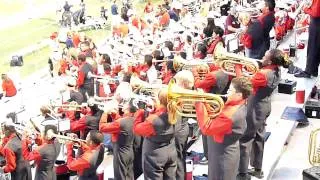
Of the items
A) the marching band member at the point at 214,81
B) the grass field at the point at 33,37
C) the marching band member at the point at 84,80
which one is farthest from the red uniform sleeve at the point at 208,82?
the grass field at the point at 33,37

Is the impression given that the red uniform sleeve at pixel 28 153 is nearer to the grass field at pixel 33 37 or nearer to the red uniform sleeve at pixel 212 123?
the red uniform sleeve at pixel 212 123

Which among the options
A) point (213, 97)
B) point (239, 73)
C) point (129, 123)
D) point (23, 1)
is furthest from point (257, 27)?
point (23, 1)

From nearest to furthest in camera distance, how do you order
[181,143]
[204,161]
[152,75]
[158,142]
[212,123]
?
[212,123], [158,142], [181,143], [204,161], [152,75]

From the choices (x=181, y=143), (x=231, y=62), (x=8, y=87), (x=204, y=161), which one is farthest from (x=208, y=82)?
(x=8, y=87)

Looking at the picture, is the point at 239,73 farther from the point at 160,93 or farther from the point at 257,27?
the point at 257,27

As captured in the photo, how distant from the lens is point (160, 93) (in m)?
6.57

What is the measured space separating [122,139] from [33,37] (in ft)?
52.8

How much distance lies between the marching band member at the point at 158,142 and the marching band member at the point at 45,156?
1102 mm

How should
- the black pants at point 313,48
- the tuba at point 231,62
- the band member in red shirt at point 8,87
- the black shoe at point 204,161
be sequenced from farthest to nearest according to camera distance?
the band member in red shirt at point 8,87 < the black pants at point 313,48 < the black shoe at point 204,161 < the tuba at point 231,62

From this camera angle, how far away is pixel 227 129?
6.27m

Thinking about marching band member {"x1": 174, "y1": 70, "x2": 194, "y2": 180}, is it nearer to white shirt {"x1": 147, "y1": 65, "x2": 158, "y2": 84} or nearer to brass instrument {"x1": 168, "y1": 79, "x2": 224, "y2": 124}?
brass instrument {"x1": 168, "y1": 79, "x2": 224, "y2": 124}

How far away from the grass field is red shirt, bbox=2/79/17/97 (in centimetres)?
419

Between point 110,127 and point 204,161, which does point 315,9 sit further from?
point 110,127

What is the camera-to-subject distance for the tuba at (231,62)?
7.43 meters
